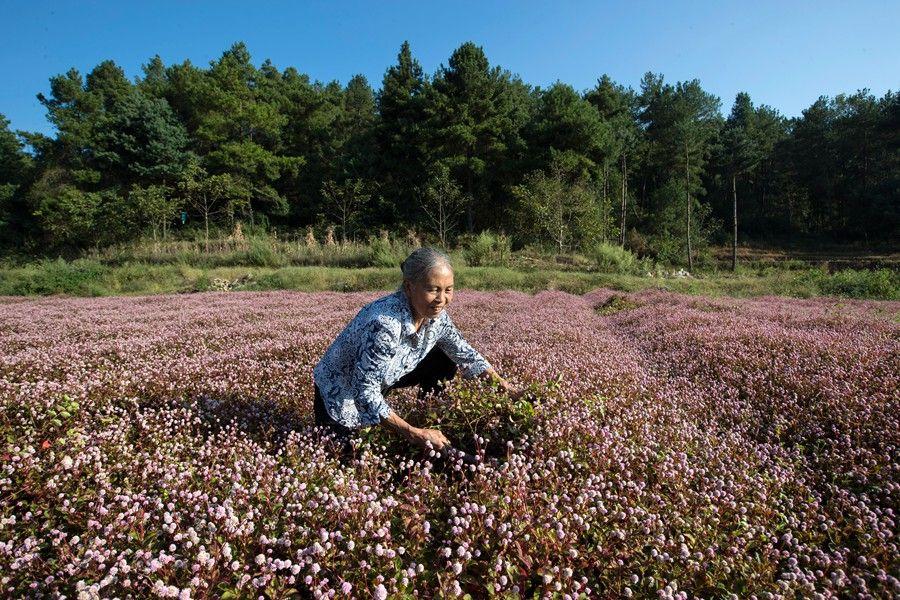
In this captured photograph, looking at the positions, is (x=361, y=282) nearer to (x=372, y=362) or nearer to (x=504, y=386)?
(x=504, y=386)

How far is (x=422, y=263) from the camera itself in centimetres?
342

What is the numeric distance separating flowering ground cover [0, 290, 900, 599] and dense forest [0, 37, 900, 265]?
3377 centimetres

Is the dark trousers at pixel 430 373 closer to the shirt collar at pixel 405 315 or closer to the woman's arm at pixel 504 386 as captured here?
the woman's arm at pixel 504 386

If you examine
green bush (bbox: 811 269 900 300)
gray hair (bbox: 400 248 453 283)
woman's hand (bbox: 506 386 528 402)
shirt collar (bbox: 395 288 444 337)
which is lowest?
green bush (bbox: 811 269 900 300)

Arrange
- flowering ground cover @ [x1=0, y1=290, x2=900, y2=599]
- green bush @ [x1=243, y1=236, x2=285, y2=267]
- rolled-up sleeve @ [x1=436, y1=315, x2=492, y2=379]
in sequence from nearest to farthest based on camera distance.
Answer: flowering ground cover @ [x1=0, y1=290, x2=900, y2=599] < rolled-up sleeve @ [x1=436, y1=315, x2=492, y2=379] < green bush @ [x1=243, y1=236, x2=285, y2=267]

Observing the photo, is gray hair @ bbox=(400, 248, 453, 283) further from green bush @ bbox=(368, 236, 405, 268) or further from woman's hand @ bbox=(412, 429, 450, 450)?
green bush @ bbox=(368, 236, 405, 268)

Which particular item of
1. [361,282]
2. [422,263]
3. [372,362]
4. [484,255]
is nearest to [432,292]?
[422,263]

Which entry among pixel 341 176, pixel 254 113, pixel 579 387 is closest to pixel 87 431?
pixel 579 387

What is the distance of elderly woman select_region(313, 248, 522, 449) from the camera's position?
333 centimetres

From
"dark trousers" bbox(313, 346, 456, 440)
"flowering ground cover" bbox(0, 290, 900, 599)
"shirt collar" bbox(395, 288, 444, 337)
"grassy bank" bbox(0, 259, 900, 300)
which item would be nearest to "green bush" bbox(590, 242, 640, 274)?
"grassy bank" bbox(0, 259, 900, 300)

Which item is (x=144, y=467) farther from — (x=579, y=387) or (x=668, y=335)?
(x=668, y=335)

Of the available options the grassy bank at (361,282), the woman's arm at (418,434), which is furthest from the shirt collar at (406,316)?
the grassy bank at (361,282)

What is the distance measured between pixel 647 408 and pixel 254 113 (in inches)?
2295

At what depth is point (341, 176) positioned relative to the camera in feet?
170
